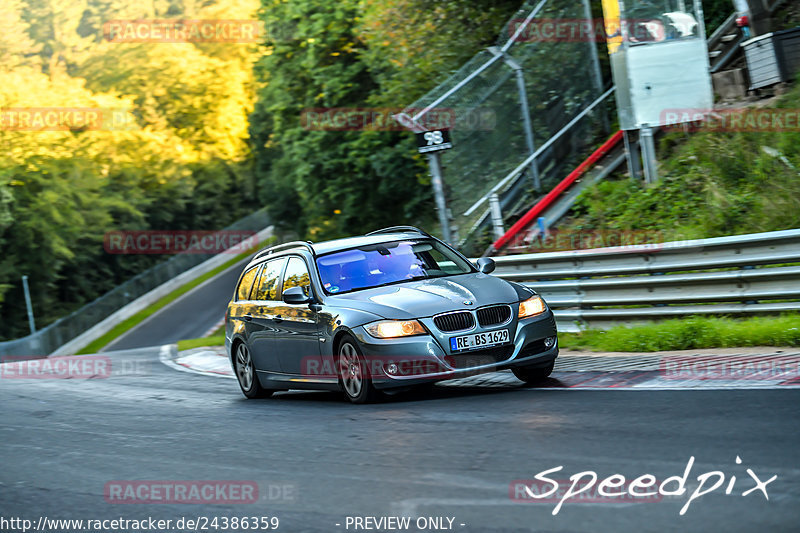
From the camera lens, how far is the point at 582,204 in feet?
59.7

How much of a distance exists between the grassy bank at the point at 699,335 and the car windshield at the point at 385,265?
218cm

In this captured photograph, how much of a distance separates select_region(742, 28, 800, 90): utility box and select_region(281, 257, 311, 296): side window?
965 centimetres

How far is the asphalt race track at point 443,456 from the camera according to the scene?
5.31m

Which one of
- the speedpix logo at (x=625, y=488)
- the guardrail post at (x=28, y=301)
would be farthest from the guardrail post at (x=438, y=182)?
the guardrail post at (x=28, y=301)

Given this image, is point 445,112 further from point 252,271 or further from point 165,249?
point 165,249

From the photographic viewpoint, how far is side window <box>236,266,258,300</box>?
13133 mm

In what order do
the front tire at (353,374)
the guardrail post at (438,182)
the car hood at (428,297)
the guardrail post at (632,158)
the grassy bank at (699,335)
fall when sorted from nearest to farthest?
the car hood at (428,297) → the front tire at (353,374) → the grassy bank at (699,335) → the guardrail post at (438,182) → the guardrail post at (632,158)

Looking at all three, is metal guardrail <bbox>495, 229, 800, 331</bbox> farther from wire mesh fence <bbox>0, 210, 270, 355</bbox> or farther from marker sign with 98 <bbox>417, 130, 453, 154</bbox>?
wire mesh fence <bbox>0, 210, 270, 355</bbox>

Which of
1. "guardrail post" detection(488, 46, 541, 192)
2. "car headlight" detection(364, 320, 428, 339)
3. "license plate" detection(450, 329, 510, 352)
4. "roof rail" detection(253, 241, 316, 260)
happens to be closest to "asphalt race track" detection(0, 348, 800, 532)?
"license plate" detection(450, 329, 510, 352)

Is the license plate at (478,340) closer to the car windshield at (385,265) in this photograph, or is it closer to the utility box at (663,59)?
the car windshield at (385,265)

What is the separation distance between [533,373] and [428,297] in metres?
1.31

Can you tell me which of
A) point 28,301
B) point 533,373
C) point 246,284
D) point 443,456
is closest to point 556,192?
point 246,284

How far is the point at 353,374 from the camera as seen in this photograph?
10.2m

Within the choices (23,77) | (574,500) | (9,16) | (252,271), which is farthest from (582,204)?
(9,16)
